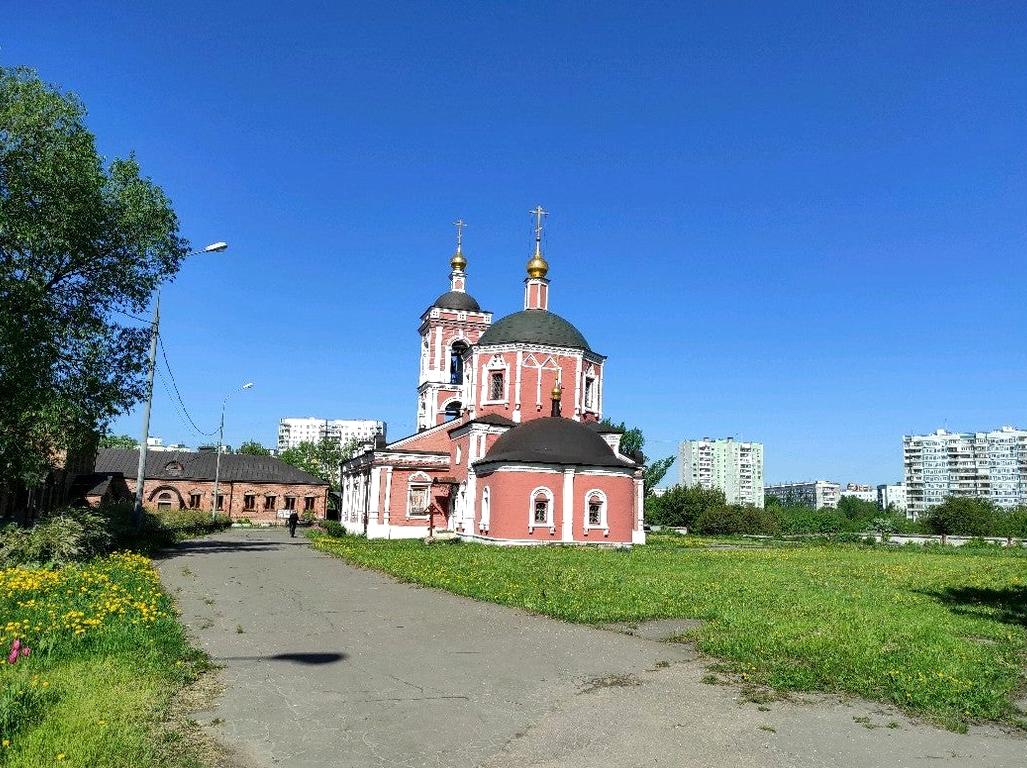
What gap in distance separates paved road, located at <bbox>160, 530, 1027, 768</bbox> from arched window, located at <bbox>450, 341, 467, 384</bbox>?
36413 millimetres

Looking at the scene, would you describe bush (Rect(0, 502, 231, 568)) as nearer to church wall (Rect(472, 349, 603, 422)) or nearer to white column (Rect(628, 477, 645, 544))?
church wall (Rect(472, 349, 603, 422))

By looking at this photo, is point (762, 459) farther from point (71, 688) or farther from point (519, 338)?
point (71, 688)

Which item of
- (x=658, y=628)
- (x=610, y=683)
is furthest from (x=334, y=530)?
(x=610, y=683)

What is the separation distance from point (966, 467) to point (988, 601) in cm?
14548

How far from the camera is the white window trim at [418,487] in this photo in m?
39.8

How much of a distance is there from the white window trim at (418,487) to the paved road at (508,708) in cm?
2869

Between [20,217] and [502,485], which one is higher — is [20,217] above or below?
above

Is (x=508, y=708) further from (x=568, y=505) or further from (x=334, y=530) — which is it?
(x=334, y=530)

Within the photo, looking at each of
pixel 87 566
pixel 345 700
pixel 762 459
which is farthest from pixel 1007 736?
pixel 762 459

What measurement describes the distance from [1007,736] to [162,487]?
55.9 meters

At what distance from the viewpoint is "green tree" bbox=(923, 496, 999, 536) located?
69.5 metres

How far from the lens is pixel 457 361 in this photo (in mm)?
47969

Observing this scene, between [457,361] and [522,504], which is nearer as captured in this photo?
[522,504]

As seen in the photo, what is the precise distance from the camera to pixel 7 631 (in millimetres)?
8188
